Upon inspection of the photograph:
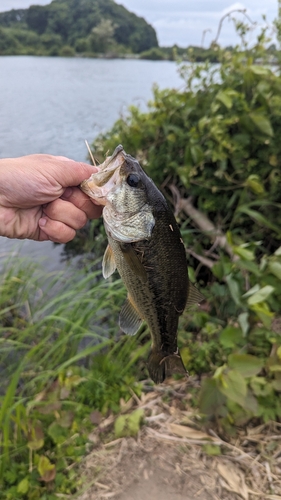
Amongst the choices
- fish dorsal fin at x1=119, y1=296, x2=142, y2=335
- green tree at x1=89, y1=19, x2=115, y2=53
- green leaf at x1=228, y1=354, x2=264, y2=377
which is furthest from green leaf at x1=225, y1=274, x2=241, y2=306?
green tree at x1=89, y1=19, x2=115, y2=53

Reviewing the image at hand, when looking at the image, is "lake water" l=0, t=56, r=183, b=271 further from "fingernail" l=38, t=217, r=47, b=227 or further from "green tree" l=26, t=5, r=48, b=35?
"green tree" l=26, t=5, r=48, b=35

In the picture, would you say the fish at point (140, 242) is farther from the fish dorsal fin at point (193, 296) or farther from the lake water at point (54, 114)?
the lake water at point (54, 114)

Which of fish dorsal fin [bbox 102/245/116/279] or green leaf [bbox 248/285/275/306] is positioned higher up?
fish dorsal fin [bbox 102/245/116/279]

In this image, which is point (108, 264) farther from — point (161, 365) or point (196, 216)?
point (196, 216)

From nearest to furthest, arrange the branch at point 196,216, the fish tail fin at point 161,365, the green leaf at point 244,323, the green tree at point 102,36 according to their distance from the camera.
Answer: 1. the fish tail fin at point 161,365
2. the green leaf at point 244,323
3. the branch at point 196,216
4. the green tree at point 102,36

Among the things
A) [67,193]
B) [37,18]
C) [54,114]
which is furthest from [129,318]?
[37,18]

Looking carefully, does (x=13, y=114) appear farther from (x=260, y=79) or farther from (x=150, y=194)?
(x=150, y=194)

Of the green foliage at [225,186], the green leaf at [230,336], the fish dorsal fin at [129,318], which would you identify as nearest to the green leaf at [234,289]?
the green foliage at [225,186]
